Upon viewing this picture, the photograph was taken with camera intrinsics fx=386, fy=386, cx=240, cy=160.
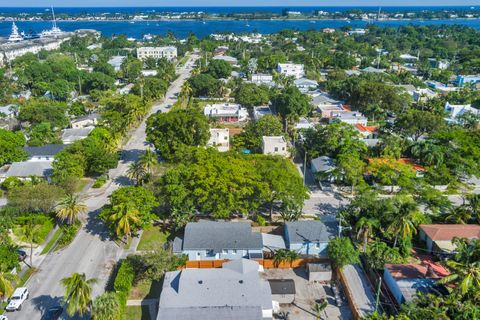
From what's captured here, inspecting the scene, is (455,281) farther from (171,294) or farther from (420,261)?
(171,294)

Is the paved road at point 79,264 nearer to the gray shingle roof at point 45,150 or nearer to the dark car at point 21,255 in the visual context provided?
the dark car at point 21,255

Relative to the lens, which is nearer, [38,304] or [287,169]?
[38,304]

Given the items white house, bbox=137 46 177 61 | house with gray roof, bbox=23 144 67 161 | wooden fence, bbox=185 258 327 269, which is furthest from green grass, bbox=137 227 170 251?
white house, bbox=137 46 177 61

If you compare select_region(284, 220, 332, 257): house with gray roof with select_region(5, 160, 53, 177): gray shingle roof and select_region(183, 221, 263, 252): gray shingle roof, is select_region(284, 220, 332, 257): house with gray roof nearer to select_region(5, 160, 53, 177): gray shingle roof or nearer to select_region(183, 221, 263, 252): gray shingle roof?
select_region(183, 221, 263, 252): gray shingle roof

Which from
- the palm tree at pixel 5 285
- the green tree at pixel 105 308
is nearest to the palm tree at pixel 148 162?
the palm tree at pixel 5 285

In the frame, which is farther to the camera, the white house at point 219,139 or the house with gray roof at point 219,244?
the white house at point 219,139

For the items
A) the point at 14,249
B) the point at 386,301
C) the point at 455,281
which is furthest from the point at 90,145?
the point at 455,281
